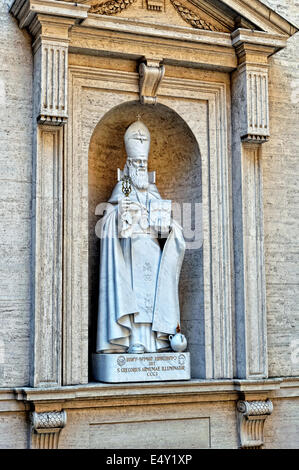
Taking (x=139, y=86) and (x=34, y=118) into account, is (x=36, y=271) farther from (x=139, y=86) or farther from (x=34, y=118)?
(x=139, y=86)

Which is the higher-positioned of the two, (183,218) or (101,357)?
(183,218)

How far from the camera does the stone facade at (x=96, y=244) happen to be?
7.69 m

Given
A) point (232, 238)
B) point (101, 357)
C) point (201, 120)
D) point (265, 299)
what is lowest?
point (101, 357)

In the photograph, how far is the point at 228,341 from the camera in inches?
338

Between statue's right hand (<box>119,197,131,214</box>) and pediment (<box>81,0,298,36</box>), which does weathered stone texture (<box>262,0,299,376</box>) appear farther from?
statue's right hand (<box>119,197,131,214</box>)

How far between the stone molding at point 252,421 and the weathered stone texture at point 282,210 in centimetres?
48

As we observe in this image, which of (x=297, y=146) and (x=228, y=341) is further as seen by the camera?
(x=297, y=146)

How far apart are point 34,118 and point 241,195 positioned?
239 centimetres

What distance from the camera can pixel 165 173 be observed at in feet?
30.7

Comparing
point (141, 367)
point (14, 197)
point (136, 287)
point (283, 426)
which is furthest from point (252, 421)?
point (14, 197)

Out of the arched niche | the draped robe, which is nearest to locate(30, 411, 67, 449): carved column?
the draped robe

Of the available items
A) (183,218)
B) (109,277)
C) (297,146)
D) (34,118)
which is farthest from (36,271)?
(297,146)

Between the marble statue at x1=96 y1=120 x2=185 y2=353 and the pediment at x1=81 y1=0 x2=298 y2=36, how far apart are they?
1.19 metres

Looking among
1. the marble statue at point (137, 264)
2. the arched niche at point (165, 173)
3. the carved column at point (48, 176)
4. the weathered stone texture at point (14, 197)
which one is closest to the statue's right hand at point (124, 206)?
the marble statue at point (137, 264)
